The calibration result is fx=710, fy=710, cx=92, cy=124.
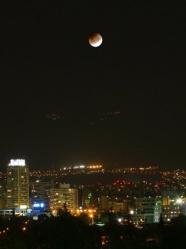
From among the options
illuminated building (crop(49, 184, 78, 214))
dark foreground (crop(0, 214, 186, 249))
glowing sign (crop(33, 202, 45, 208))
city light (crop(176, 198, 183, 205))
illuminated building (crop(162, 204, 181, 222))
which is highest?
illuminated building (crop(49, 184, 78, 214))

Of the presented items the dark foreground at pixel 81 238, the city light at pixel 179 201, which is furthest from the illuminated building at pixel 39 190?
the dark foreground at pixel 81 238

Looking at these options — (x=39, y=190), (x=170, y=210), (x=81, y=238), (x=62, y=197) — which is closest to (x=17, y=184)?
(x=39, y=190)

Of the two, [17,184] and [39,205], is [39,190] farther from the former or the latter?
[39,205]

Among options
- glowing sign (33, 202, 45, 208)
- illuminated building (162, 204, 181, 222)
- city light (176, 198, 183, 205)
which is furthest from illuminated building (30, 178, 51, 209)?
illuminated building (162, 204, 181, 222)

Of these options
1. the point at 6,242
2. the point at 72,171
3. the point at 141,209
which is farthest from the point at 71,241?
the point at 72,171

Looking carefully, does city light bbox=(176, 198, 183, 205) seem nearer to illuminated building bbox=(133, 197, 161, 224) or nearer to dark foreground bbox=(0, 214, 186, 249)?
illuminated building bbox=(133, 197, 161, 224)

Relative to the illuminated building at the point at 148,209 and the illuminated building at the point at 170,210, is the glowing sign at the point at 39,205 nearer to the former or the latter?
the illuminated building at the point at 148,209

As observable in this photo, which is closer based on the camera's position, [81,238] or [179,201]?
[81,238]

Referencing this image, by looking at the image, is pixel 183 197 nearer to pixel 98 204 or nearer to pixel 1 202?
pixel 98 204
